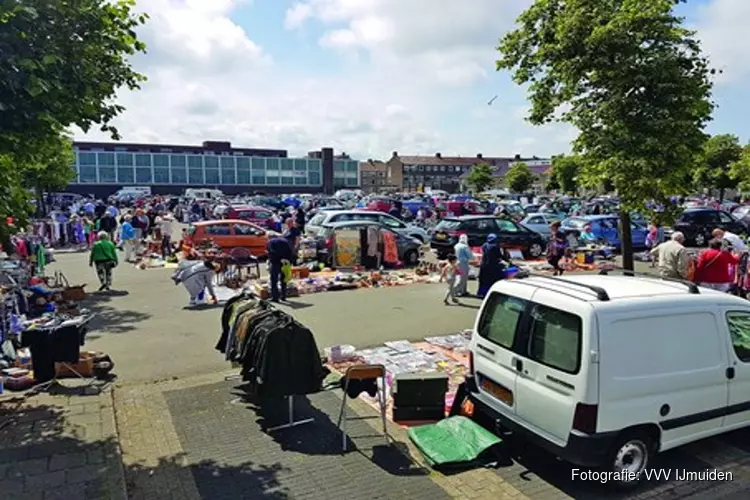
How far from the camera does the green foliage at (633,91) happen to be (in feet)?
36.4

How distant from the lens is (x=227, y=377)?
321 inches

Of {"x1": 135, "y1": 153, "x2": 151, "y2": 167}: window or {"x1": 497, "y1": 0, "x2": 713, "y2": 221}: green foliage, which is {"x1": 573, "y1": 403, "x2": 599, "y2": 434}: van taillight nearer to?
{"x1": 497, "y1": 0, "x2": 713, "y2": 221}: green foliage

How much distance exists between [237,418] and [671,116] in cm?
1002

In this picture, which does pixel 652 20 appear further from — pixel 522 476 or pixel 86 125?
pixel 86 125

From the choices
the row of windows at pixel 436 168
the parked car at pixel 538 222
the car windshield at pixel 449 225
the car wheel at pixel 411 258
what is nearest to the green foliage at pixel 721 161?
the parked car at pixel 538 222

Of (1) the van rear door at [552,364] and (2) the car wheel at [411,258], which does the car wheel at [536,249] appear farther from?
(1) the van rear door at [552,364]

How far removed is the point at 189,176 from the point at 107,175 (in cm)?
1230

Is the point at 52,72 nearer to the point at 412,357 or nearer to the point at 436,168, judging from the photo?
the point at 412,357

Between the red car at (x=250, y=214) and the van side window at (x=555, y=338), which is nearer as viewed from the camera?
the van side window at (x=555, y=338)

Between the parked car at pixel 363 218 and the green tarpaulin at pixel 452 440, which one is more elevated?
the parked car at pixel 363 218

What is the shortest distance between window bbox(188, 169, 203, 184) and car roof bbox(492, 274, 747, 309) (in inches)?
3688

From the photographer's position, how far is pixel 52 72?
16.2ft

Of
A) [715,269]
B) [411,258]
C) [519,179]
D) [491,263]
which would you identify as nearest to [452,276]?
[491,263]

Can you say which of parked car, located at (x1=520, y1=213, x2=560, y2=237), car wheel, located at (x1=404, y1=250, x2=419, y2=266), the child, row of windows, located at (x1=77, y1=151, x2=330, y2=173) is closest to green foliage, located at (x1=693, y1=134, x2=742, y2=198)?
parked car, located at (x1=520, y1=213, x2=560, y2=237)
